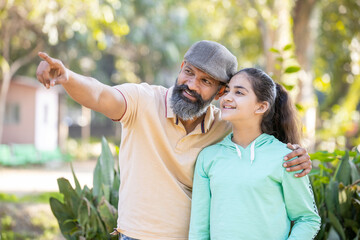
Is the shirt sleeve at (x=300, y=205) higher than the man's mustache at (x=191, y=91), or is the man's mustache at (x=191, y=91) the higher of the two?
the man's mustache at (x=191, y=91)

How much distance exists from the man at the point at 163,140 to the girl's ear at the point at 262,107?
0.86 ft

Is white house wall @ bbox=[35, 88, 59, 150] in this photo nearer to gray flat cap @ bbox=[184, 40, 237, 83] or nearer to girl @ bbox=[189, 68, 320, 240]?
gray flat cap @ bbox=[184, 40, 237, 83]

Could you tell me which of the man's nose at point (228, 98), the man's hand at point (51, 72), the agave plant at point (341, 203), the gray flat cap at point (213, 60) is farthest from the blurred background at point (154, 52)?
the man's hand at point (51, 72)

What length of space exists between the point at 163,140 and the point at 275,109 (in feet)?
2.15

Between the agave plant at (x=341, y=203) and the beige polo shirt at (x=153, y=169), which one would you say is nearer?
the beige polo shirt at (x=153, y=169)

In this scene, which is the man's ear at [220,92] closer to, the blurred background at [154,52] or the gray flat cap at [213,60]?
the gray flat cap at [213,60]

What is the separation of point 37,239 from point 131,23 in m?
18.6

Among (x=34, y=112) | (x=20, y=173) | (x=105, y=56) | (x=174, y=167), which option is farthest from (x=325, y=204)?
(x=105, y=56)

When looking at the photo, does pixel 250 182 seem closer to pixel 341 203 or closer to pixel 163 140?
pixel 163 140

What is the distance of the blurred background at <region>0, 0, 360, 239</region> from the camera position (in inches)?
278

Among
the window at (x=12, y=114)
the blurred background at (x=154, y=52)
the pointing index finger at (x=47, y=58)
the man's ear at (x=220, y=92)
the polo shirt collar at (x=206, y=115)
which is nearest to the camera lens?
the pointing index finger at (x=47, y=58)

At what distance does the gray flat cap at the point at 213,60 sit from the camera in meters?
2.48

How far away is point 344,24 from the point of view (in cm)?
877

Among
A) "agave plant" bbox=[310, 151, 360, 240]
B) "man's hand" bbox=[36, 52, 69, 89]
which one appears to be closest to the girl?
"agave plant" bbox=[310, 151, 360, 240]
